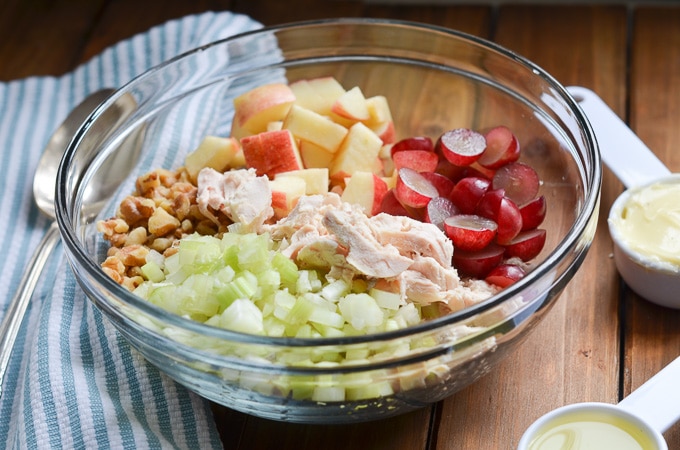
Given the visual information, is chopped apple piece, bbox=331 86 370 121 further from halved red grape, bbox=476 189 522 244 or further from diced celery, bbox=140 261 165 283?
diced celery, bbox=140 261 165 283

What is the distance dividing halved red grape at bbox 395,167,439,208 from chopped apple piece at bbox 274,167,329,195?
0.46ft

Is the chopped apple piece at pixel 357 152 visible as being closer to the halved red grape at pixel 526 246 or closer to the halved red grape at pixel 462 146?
the halved red grape at pixel 462 146

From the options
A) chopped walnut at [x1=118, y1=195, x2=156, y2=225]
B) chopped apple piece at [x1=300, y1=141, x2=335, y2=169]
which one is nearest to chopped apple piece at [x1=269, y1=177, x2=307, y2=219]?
chopped apple piece at [x1=300, y1=141, x2=335, y2=169]

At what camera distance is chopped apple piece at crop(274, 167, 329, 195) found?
1702mm

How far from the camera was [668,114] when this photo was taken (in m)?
2.07

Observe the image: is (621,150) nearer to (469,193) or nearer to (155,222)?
(469,193)

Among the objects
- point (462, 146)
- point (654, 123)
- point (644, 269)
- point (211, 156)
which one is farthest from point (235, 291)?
point (654, 123)

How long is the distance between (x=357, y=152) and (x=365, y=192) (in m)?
0.12

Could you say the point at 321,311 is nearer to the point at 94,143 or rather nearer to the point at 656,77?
the point at 94,143

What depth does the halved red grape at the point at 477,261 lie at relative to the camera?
1.55 metres

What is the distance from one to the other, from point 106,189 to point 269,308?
0.62 metres

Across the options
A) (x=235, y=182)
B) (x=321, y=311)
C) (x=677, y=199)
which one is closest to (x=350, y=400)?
(x=321, y=311)

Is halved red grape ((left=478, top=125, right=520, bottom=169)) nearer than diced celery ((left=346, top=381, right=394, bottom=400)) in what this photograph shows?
No

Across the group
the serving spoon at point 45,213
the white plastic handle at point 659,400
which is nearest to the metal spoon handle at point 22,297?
the serving spoon at point 45,213
